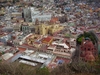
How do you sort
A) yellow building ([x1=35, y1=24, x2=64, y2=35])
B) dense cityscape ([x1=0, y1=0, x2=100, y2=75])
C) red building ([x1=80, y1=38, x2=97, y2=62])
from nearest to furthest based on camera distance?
dense cityscape ([x1=0, y1=0, x2=100, y2=75]) < red building ([x1=80, y1=38, x2=97, y2=62]) < yellow building ([x1=35, y1=24, x2=64, y2=35])

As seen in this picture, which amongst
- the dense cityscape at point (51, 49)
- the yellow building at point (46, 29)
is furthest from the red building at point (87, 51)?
the yellow building at point (46, 29)

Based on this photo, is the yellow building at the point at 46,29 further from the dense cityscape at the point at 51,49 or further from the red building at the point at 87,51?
the red building at the point at 87,51

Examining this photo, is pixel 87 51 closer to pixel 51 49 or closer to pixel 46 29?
pixel 51 49

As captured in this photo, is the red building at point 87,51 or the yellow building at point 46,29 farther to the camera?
the yellow building at point 46,29

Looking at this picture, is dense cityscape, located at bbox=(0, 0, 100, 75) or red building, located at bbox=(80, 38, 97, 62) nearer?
dense cityscape, located at bbox=(0, 0, 100, 75)

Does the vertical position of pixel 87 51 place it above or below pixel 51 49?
above

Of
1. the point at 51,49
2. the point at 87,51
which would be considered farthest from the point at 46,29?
the point at 87,51

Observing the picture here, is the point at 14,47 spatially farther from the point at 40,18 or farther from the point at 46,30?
the point at 40,18

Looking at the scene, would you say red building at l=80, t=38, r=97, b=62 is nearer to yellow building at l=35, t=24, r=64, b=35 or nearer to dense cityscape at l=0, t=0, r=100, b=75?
dense cityscape at l=0, t=0, r=100, b=75

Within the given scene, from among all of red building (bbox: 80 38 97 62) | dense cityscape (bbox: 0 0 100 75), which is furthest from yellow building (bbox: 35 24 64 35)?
red building (bbox: 80 38 97 62)

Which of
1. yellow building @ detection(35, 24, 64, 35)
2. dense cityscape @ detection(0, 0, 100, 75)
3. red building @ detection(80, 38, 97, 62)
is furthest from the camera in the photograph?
yellow building @ detection(35, 24, 64, 35)

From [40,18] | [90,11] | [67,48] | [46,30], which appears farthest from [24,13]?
[67,48]
